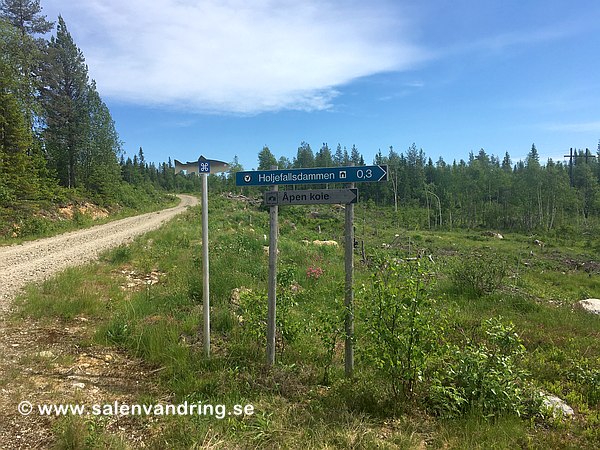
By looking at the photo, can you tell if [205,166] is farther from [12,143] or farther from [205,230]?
[12,143]

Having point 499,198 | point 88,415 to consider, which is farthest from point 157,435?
point 499,198

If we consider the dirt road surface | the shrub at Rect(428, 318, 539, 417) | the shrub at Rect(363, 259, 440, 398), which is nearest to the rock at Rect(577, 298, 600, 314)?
the shrub at Rect(428, 318, 539, 417)

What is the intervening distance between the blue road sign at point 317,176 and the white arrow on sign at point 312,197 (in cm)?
14

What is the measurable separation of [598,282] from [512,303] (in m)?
11.4

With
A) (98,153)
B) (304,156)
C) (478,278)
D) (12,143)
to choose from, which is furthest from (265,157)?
(478,278)

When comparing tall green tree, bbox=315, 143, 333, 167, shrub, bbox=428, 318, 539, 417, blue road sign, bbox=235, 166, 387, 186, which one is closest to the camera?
shrub, bbox=428, 318, 539, 417

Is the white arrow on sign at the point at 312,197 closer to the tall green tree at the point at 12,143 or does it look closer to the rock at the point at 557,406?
the rock at the point at 557,406

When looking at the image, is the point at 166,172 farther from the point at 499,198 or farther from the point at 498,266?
the point at 498,266

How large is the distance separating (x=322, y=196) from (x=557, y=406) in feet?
12.1

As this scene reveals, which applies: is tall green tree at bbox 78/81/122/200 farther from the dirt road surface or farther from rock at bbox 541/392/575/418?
rock at bbox 541/392/575/418

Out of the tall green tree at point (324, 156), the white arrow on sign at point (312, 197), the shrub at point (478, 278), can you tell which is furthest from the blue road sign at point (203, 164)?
the tall green tree at point (324, 156)

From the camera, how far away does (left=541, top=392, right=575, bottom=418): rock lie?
3998 millimetres

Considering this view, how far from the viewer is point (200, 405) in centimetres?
382

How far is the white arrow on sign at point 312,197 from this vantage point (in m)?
4.45
